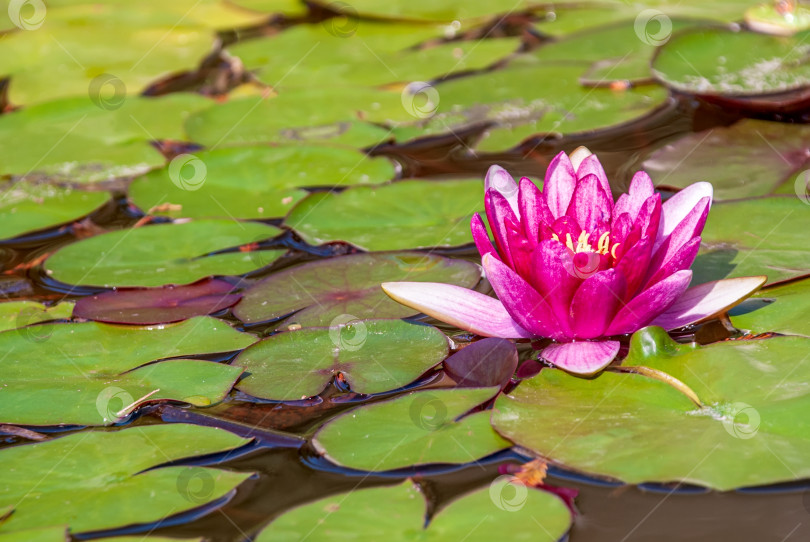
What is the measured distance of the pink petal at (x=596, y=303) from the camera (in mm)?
2041

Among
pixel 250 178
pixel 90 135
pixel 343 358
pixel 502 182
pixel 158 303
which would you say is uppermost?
pixel 90 135

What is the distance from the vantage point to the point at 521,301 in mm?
2143

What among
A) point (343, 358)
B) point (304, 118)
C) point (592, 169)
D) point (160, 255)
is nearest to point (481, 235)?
point (592, 169)

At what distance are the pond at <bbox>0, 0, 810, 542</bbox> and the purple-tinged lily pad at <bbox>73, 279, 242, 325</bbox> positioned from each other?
0.01 m

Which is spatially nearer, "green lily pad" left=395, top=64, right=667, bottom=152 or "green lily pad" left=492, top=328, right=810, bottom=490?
"green lily pad" left=492, top=328, right=810, bottom=490

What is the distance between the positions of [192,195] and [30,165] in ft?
2.98

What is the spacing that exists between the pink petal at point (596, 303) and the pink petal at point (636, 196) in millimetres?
281

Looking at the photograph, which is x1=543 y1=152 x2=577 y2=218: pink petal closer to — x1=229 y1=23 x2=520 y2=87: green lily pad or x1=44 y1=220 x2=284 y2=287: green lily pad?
x1=44 y1=220 x2=284 y2=287: green lily pad

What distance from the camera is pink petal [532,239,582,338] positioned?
2074mm

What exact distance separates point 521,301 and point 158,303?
4.09 feet

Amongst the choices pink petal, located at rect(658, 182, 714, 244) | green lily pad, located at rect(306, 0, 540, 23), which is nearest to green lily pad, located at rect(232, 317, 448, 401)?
pink petal, located at rect(658, 182, 714, 244)

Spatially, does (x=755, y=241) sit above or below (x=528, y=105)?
below

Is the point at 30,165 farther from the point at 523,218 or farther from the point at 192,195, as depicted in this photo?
the point at 523,218

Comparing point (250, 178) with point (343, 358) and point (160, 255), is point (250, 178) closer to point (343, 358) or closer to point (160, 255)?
point (160, 255)
